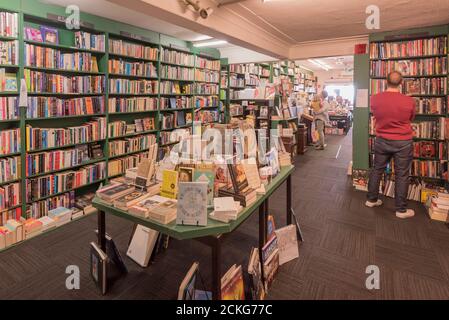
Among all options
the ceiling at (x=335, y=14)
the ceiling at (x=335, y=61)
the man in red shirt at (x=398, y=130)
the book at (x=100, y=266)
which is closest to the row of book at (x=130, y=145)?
the book at (x=100, y=266)

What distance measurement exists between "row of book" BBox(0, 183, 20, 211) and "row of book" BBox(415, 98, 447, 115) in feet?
18.2

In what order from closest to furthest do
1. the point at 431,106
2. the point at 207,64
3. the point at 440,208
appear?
the point at 440,208 < the point at 431,106 < the point at 207,64

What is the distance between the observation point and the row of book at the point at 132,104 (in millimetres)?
4082

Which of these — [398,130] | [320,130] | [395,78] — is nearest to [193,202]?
[398,130]

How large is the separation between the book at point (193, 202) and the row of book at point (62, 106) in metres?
2.61

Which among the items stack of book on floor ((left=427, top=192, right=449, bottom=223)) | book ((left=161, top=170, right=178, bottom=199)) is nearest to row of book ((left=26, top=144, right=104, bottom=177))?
book ((left=161, top=170, right=178, bottom=199))

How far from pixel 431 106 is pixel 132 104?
182 inches

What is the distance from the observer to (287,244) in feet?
8.26

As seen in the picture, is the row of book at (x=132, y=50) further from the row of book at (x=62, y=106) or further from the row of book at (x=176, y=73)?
the row of book at (x=62, y=106)

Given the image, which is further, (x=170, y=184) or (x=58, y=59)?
(x=58, y=59)

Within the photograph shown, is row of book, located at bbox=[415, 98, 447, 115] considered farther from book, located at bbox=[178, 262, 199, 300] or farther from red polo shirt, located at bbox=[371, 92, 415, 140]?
book, located at bbox=[178, 262, 199, 300]

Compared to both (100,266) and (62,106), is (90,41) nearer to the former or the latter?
(62,106)

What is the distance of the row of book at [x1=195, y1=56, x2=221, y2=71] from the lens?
223 inches
